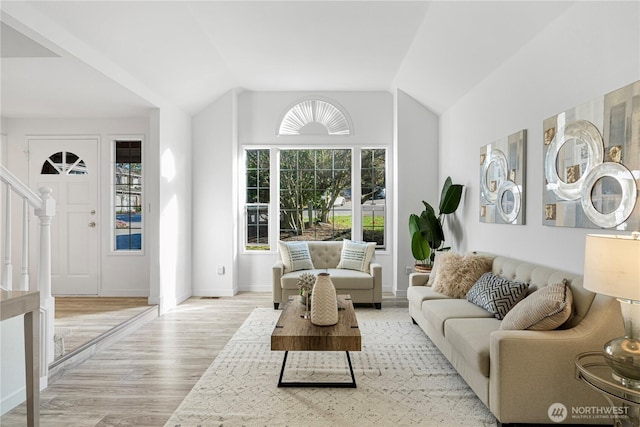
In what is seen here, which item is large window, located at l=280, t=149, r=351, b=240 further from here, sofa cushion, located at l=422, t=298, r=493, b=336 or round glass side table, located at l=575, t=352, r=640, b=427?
round glass side table, located at l=575, t=352, r=640, b=427

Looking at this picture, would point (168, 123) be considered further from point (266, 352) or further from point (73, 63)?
point (266, 352)

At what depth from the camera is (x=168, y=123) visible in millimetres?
5012

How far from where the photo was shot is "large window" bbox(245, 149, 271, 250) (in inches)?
245

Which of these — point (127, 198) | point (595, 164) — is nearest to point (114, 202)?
point (127, 198)

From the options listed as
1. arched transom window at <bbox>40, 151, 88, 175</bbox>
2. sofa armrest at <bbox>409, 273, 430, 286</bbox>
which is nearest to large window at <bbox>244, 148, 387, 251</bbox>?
sofa armrest at <bbox>409, 273, 430, 286</bbox>

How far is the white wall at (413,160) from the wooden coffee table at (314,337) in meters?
2.88

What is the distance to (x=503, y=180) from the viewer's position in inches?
145

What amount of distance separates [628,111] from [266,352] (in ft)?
10.4

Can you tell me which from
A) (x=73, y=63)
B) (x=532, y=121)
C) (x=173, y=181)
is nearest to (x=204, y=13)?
(x=73, y=63)

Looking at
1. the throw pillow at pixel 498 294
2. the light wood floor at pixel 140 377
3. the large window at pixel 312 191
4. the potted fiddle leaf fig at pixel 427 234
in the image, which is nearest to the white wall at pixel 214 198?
the large window at pixel 312 191

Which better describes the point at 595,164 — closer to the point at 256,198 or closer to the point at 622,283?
the point at 622,283

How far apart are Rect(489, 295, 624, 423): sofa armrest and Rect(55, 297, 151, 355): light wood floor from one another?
3336 millimetres

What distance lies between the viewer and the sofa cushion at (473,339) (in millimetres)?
2332

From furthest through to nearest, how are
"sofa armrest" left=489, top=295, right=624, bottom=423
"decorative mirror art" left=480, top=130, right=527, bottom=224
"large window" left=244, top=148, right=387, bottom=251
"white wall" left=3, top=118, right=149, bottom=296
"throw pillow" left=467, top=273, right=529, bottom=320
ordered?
"large window" left=244, top=148, right=387, bottom=251, "white wall" left=3, top=118, right=149, bottom=296, "decorative mirror art" left=480, top=130, right=527, bottom=224, "throw pillow" left=467, top=273, right=529, bottom=320, "sofa armrest" left=489, top=295, right=624, bottom=423
